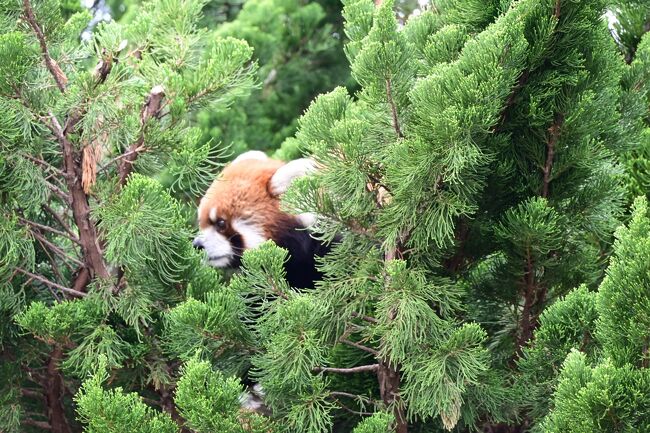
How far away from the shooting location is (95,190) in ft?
7.41

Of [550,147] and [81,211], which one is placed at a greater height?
[550,147]

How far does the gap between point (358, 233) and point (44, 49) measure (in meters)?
0.87

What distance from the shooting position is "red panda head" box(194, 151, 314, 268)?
331cm

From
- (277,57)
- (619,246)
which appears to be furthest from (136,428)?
(277,57)

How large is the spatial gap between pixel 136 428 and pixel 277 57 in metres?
3.75

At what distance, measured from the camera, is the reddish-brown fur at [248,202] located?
3357 mm

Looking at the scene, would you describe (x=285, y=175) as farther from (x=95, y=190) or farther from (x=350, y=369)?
(x=350, y=369)

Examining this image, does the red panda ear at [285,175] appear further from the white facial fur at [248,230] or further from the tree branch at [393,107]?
the tree branch at [393,107]

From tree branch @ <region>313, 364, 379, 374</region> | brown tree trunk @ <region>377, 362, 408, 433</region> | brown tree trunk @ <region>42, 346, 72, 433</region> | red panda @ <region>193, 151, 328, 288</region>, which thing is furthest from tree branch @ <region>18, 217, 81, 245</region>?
red panda @ <region>193, 151, 328, 288</region>

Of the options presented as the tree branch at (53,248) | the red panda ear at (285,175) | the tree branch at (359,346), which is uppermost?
the tree branch at (359,346)

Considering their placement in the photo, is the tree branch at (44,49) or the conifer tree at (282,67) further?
the conifer tree at (282,67)

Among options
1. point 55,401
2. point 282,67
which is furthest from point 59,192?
point 282,67

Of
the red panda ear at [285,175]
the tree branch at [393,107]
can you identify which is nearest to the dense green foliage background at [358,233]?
the tree branch at [393,107]

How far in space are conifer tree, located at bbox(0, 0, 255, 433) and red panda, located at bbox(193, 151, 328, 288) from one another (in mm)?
913
